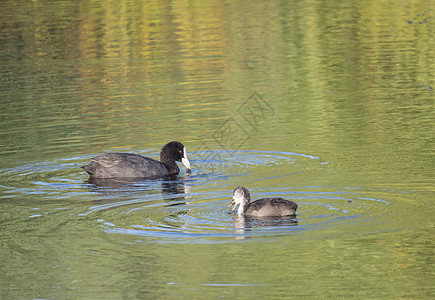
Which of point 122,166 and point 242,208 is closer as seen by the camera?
point 242,208

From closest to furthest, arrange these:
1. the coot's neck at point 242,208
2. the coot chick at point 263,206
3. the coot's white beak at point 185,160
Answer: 1. the coot chick at point 263,206
2. the coot's neck at point 242,208
3. the coot's white beak at point 185,160

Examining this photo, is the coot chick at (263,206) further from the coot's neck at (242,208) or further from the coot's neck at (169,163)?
the coot's neck at (169,163)

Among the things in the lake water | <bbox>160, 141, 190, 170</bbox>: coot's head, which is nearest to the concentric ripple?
the lake water

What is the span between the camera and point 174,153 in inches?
618

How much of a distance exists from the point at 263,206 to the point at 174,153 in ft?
14.8

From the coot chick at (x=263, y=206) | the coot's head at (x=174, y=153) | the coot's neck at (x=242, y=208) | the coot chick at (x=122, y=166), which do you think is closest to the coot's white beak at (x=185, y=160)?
the coot's head at (x=174, y=153)

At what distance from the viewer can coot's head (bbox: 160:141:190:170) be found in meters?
15.7

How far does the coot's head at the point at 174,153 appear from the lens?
616 inches

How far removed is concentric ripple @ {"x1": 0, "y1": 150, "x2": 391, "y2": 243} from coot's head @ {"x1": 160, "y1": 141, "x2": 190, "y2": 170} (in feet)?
1.11

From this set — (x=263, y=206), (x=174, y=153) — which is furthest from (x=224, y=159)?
(x=263, y=206)

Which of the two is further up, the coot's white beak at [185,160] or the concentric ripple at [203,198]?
the coot's white beak at [185,160]

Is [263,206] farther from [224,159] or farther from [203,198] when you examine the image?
[224,159]

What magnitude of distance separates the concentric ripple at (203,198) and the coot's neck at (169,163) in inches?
15.9

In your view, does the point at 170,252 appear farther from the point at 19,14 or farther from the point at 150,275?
the point at 19,14
